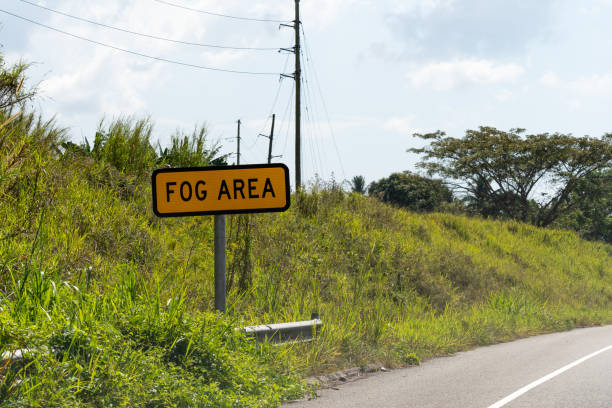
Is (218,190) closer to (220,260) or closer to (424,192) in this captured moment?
(220,260)

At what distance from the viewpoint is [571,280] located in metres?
25.9

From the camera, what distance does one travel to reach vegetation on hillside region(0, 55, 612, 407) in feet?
17.4

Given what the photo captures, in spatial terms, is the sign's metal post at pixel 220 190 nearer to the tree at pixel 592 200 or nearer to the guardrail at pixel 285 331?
the guardrail at pixel 285 331

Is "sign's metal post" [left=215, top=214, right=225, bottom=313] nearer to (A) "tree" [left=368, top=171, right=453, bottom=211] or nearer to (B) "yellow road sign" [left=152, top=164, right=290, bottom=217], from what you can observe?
(B) "yellow road sign" [left=152, top=164, right=290, bottom=217]

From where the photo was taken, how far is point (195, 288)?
31.8 feet

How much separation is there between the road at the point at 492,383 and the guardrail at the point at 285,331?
86 cm

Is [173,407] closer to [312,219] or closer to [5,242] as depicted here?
[5,242]

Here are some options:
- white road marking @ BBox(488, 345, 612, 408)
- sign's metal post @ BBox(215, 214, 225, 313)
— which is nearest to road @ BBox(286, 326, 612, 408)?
white road marking @ BBox(488, 345, 612, 408)

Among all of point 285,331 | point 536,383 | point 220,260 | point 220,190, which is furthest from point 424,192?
point 220,190

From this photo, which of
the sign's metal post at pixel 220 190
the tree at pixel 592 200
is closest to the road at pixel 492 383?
the sign's metal post at pixel 220 190

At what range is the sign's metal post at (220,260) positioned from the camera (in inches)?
243

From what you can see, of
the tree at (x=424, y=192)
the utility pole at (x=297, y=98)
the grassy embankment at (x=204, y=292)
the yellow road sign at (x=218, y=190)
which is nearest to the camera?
the grassy embankment at (x=204, y=292)

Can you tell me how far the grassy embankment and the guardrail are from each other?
0.45ft

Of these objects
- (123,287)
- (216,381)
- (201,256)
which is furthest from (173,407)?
(201,256)
